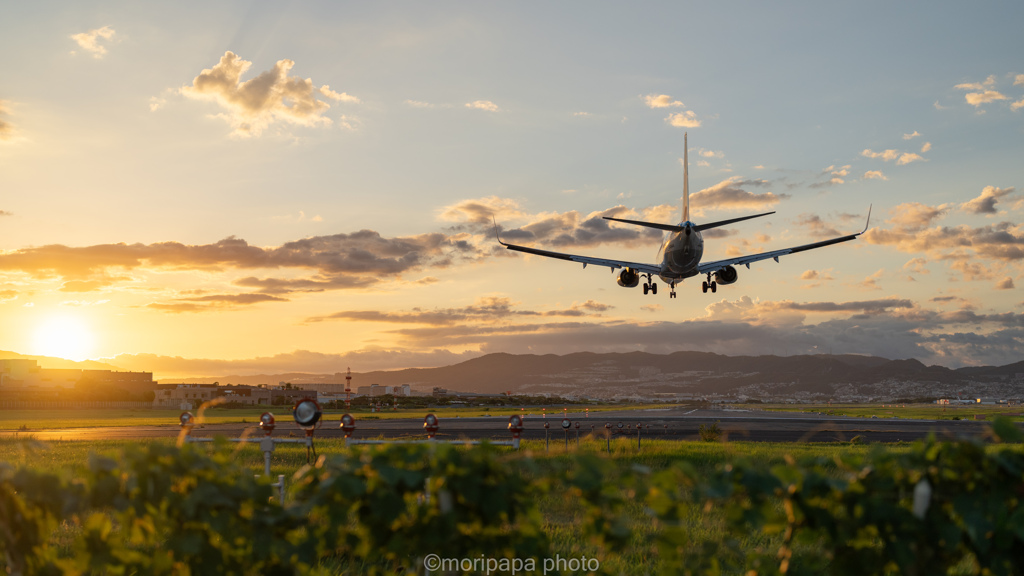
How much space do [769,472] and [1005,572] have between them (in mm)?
1224

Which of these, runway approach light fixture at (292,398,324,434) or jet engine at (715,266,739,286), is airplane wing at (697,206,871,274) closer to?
jet engine at (715,266,739,286)

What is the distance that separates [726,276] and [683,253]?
15.5 ft

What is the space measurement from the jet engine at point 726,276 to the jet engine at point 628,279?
4.80 m

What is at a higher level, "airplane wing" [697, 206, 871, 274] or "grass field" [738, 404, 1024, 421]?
"airplane wing" [697, 206, 871, 274]

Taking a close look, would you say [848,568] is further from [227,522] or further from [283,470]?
[283,470]

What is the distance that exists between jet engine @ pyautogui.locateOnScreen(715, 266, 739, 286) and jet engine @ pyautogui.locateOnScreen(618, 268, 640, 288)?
4797 mm

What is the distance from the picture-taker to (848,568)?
330cm

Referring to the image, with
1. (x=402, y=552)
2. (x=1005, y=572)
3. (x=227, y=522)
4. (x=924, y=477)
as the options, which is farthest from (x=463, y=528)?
(x=1005, y=572)

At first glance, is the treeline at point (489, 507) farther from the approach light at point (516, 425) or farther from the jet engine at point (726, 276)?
the jet engine at point (726, 276)

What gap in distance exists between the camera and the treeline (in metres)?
3.12

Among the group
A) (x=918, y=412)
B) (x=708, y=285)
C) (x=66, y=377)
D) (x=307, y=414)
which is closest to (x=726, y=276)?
(x=708, y=285)

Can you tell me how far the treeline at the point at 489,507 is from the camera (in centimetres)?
312

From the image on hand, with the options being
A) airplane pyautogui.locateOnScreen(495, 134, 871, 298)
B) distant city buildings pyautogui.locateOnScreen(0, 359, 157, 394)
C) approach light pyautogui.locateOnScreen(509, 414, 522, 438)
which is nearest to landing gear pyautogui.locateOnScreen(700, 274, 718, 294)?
airplane pyautogui.locateOnScreen(495, 134, 871, 298)

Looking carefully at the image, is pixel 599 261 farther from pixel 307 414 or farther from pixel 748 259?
pixel 307 414
